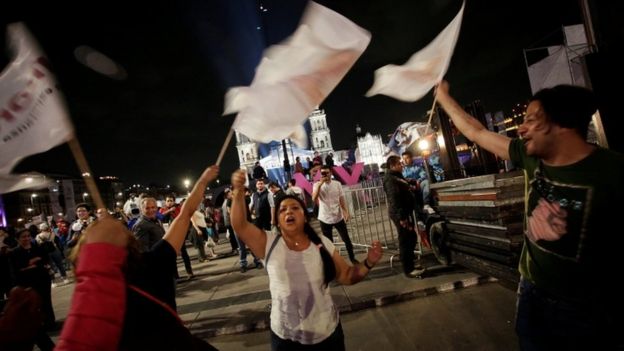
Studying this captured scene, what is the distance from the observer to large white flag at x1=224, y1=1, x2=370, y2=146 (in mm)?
2924

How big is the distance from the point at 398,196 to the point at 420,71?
311cm

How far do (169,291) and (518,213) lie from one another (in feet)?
13.7

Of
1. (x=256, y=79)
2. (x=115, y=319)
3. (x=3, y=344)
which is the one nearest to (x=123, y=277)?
(x=115, y=319)

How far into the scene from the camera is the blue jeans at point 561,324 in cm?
178

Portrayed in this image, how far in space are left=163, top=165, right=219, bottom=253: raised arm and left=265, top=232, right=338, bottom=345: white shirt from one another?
639 millimetres

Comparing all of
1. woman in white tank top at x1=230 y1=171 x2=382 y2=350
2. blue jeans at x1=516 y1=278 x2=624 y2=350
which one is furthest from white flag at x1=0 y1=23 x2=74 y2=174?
blue jeans at x1=516 y1=278 x2=624 y2=350

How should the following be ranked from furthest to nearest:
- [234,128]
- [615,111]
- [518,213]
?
1. [518,213]
2. [615,111]
3. [234,128]

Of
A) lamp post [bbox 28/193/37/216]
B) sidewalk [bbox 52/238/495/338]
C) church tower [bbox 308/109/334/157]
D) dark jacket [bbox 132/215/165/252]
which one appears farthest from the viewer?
church tower [bbox 308/109/334/157]

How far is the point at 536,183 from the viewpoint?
2.11 meters

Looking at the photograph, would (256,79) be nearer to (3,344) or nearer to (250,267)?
(3,344)

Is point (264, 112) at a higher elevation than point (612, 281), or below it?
higher

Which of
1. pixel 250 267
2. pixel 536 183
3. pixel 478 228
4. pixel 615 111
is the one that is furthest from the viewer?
pixel 250 267

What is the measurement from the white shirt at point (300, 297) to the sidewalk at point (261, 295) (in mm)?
2983

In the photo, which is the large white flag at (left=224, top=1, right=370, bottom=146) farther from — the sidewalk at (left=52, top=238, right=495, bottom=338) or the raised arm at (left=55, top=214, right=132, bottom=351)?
the sidewalk at (left=52, top=238, right=495, bottom=338)
